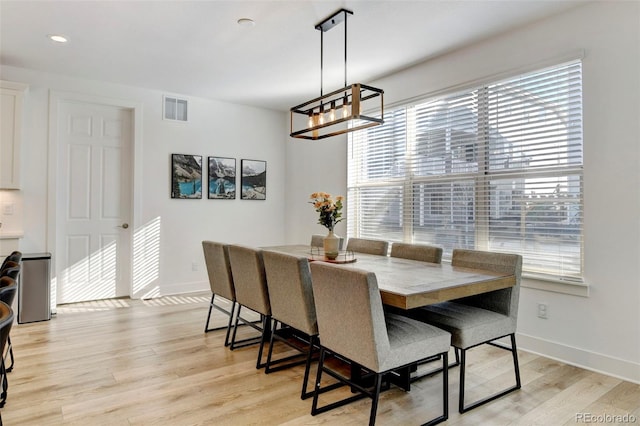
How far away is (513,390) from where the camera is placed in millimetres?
2482

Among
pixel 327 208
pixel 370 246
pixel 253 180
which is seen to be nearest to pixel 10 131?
pixel 253 180

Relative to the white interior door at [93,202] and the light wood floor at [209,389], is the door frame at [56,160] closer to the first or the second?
the white interior door at [93,202]

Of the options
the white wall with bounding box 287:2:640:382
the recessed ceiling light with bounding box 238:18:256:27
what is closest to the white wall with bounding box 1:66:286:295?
the recessed ceiling light with bounding box 238:18:256:27

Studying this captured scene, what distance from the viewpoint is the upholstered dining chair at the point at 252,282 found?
281cm

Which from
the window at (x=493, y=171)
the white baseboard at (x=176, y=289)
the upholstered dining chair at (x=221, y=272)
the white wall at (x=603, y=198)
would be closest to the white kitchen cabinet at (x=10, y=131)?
the white baseboard at (x=176, y=289)

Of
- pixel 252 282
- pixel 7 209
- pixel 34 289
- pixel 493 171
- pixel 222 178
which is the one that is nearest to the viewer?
pixel 252 282

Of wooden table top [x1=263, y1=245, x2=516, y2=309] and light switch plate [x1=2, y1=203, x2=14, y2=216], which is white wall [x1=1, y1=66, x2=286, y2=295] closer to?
light switch plate [x1=2, y1=203, x2=14, y2=216]

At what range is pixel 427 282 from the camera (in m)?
2.19

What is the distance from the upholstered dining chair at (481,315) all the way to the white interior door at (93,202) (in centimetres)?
395

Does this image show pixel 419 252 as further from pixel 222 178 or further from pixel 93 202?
pixel 93 202

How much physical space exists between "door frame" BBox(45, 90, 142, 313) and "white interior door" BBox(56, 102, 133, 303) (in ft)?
0.25

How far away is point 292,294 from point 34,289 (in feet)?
10.3

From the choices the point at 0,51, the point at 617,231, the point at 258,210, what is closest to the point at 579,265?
the point at 617,231

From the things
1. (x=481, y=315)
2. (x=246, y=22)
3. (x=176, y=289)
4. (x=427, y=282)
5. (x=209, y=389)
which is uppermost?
(x=246, y=22)
